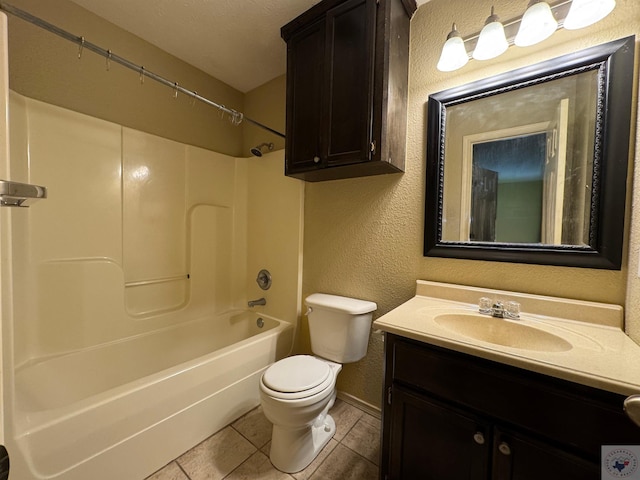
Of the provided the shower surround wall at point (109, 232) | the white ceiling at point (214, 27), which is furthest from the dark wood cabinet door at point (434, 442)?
the white ceiling at point (214, 27)

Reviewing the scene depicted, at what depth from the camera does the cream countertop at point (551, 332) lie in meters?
0.69

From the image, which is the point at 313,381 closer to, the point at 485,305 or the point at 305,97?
the point at 485,305

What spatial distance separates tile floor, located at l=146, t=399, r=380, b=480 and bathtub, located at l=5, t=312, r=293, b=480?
2.7 inches

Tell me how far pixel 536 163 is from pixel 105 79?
2.59 m

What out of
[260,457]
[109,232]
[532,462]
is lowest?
[260,457]

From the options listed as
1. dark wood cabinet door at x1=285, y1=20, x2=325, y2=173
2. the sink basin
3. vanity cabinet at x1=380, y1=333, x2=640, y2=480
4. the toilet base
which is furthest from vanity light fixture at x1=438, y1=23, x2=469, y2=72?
the toilet base

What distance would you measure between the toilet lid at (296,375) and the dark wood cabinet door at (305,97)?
43.9 inches

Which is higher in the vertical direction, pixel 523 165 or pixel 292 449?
pixel 523 165

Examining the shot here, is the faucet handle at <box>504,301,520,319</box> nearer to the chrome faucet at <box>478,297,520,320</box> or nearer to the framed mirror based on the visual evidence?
the chrome faucet at <box>478,297,520,320</box>

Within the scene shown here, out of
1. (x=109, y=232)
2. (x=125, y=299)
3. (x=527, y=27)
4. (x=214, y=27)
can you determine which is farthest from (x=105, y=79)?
(x=527, y=27)

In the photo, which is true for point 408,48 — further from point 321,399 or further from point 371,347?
point 321,399

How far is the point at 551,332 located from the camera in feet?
3.18

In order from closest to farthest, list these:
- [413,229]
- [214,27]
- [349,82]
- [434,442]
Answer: [434,442], [349,82], [413,229], [214,27]

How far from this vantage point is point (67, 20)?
1.54 m
